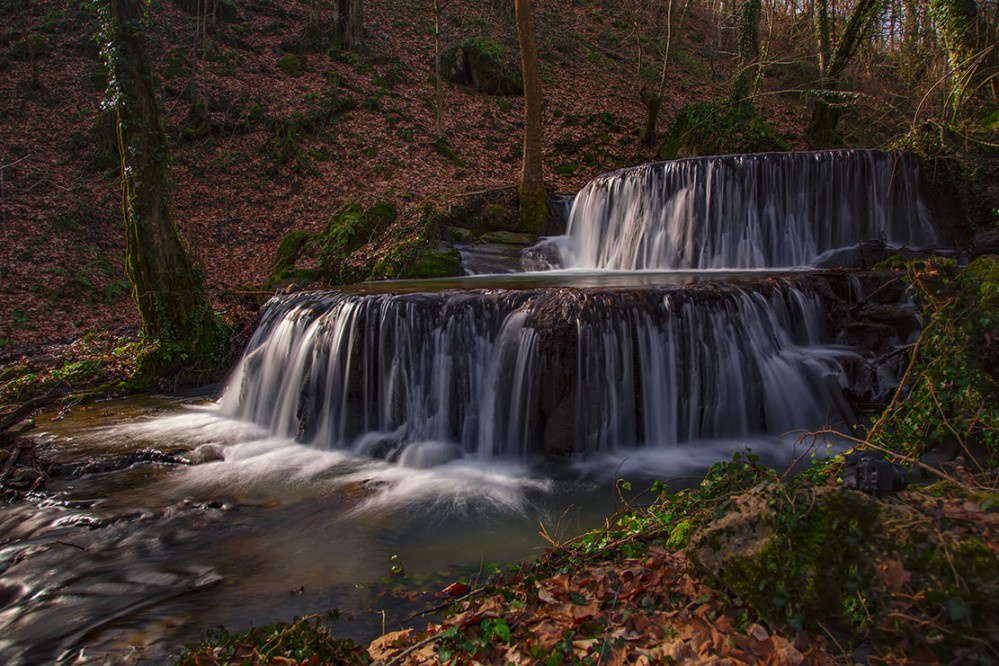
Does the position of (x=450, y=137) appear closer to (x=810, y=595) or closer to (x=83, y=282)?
(x=83, y=282)

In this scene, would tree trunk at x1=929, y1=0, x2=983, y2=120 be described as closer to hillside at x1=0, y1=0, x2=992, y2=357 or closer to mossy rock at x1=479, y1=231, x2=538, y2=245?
hillside at x1=0, y1=0, x2=992, y2=357

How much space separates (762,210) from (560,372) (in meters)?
6.87

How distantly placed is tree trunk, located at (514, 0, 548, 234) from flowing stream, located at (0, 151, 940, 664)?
4098mm

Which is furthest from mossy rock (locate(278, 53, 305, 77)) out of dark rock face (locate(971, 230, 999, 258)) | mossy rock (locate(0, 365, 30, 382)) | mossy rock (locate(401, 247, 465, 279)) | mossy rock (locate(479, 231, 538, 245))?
dark rock face (locate(971, 230, 999, 258))

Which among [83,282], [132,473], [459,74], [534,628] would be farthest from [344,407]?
[459,74]

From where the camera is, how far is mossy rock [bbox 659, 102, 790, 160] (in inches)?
635

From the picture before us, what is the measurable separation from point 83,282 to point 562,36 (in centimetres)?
2221

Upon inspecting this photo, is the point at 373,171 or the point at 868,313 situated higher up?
the point at 373,171

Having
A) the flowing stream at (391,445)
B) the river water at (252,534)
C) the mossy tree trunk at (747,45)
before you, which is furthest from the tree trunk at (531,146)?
the river water at (252,534)

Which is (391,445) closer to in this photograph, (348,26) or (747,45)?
(747,45)

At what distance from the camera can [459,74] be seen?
2183 centimetres

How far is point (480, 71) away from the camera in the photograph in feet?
71.1

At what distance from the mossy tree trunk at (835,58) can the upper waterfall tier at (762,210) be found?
3.96m

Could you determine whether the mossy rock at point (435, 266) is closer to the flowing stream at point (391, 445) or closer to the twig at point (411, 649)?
the flowing stream at point (391, 445)
